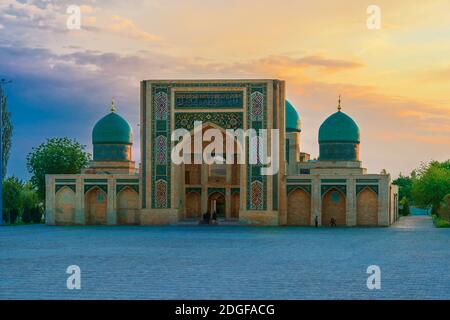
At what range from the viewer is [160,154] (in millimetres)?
38156

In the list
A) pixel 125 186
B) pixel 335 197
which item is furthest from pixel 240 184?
pixel 125 186

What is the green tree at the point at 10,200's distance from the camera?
1784 inches

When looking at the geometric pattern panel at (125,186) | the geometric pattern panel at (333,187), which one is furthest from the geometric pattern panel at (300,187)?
the geometric pattern panel at (125,186)

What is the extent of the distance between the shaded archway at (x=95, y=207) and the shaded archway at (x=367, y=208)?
42.6 ft

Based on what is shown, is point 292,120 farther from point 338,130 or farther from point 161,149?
point 161,149

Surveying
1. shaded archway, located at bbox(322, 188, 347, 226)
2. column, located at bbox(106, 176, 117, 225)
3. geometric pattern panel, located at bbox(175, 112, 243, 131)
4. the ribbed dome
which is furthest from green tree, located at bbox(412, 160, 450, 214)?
column, located at bbox(106, 176, 117, 225)

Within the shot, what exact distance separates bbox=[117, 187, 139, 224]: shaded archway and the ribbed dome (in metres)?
12.0

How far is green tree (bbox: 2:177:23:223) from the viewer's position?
45.3 m

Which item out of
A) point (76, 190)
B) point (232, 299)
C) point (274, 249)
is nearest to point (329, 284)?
point (232, 299)

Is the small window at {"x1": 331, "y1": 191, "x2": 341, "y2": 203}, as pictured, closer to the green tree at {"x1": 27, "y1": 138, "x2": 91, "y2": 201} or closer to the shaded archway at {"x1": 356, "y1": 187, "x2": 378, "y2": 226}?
the shaded archway at {"x1": 356, "y1": 187, "x2": 378, "y2": 226}

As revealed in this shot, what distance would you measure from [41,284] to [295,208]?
2544cm

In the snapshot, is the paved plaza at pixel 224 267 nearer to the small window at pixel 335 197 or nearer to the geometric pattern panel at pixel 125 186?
the small window at pixel 335 197

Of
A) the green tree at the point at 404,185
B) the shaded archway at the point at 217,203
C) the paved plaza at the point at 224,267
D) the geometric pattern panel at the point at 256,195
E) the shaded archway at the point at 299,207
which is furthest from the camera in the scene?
the green tree at the point at 404,185
